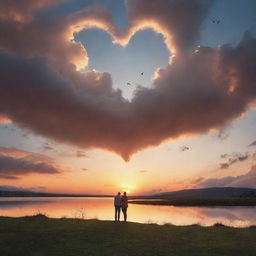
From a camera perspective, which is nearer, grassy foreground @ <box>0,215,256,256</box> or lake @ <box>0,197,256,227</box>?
grassy foreground @ <box>0,215,256,256</box>

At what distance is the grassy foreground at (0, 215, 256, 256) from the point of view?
18.5 meters

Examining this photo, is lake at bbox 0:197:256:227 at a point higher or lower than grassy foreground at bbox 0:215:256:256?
higher

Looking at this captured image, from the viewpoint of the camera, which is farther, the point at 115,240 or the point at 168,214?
the point at 168,214

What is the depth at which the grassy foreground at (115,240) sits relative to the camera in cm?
1855

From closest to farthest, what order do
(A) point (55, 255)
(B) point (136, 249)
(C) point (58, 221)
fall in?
1. (A) point (55, 255)
2. (B) point (136, 249)
3. (C) point (58, 221)

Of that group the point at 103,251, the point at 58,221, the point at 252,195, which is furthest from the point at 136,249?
the point at 252,195

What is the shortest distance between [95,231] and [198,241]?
7.91 metres

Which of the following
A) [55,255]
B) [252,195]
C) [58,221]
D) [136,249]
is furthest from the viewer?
[252,195]

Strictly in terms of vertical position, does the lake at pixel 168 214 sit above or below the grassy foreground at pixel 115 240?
above

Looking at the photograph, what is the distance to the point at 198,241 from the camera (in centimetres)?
2192

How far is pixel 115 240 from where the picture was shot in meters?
21.5

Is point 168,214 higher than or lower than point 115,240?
higher

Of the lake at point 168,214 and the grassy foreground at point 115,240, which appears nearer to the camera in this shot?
the grassy foreground at point 115,240

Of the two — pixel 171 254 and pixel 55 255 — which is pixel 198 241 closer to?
pixel 171 254
